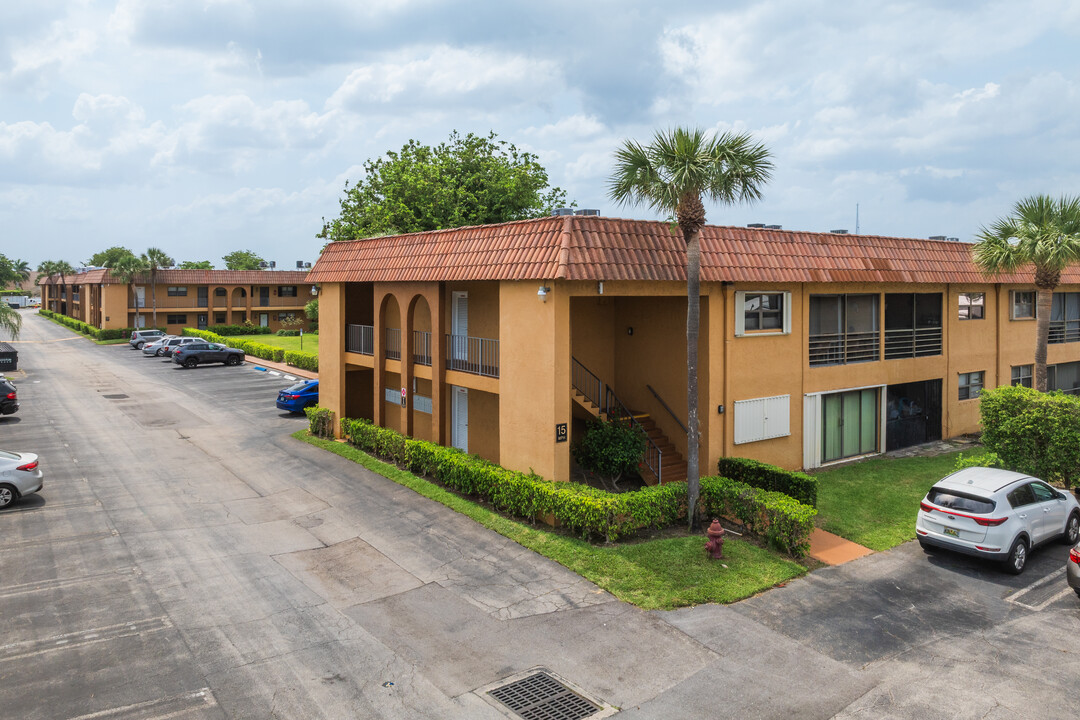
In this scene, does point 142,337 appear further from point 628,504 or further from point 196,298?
point 628,504

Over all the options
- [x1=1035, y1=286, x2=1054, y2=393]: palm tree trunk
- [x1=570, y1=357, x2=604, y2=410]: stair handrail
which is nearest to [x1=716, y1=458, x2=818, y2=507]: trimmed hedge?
[x1=570, y1=357, x2=604, y2=410]: stair handrail

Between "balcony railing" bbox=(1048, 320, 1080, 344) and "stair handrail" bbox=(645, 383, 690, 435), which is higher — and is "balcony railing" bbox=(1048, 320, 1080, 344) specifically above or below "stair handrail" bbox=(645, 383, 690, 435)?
above

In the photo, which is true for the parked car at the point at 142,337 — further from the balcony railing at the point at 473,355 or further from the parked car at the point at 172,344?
the balcony railing at the point at 473,355

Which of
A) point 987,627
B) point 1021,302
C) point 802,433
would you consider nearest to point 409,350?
point 802,433

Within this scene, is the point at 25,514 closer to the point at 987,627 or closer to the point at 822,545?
the point at 822,545

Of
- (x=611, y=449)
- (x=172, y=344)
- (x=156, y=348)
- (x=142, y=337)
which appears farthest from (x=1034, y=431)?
(x=142, y=337)

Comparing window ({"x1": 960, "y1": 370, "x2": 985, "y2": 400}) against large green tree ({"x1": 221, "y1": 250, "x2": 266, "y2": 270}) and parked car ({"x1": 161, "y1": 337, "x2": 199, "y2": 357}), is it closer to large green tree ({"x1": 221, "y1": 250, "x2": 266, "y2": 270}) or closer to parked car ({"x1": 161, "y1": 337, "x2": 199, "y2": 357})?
parked car ({"x1": 161, "y1": 337, "x2": 199, "y2": 357})
